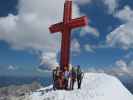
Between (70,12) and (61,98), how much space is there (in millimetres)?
9424

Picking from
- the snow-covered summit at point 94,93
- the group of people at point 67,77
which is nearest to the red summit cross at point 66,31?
the group of people at point 67,77

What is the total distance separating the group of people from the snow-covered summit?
1.21 m

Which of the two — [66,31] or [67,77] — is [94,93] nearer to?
[67,77]

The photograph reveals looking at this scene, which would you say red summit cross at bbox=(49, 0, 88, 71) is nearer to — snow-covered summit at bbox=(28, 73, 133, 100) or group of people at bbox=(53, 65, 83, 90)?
group of people at bbox=(53, 65, 83, 90)

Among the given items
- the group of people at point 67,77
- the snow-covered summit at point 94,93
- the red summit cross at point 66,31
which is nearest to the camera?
the snow-covered summit at point 94,93

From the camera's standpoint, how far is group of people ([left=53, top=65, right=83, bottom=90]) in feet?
119

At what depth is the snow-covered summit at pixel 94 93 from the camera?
32812mm

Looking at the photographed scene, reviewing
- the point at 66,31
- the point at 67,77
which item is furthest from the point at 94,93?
the point at 66,31

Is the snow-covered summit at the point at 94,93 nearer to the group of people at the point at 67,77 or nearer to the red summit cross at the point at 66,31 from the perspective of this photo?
the group of people at the point at 67,77

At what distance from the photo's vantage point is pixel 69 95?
33.2m

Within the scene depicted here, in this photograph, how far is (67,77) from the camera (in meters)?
36.9

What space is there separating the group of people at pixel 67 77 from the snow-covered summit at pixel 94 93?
1.21m

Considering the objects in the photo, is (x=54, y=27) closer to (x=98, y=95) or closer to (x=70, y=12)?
(x=70, y=12)

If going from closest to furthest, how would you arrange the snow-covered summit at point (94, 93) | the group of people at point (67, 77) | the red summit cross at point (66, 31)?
1. the snow-covered summit at point (94, 93)
2. the group of people at point (67, 77)
3. the red summit cross at point (66, 31)
